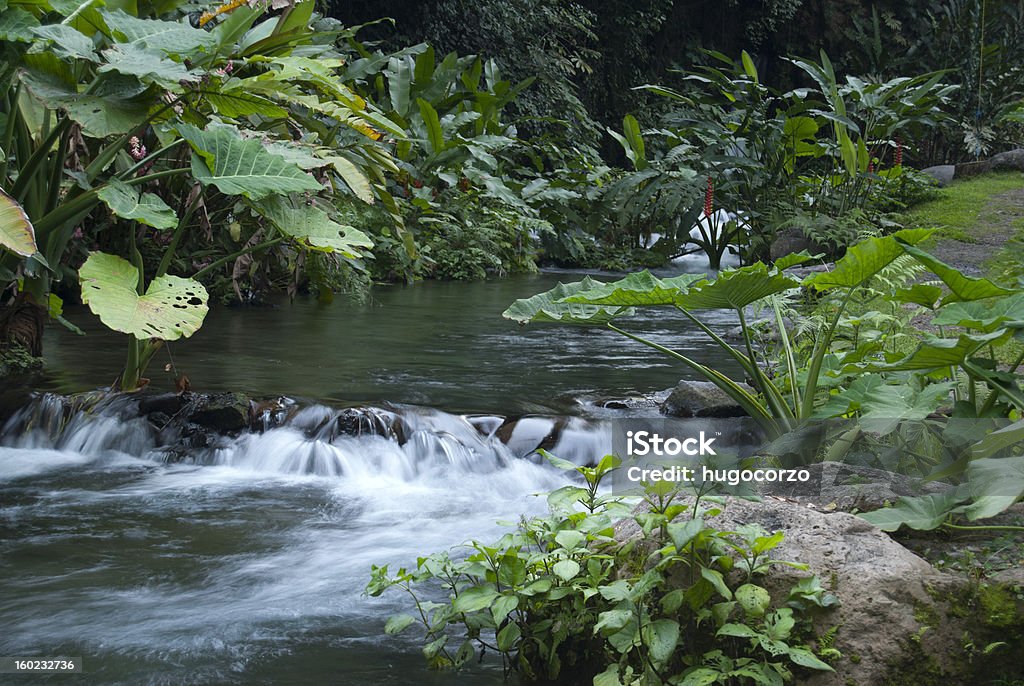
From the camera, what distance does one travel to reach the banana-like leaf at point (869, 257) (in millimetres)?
2771

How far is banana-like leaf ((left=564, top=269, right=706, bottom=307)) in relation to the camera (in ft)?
9.56

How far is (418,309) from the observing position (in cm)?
845

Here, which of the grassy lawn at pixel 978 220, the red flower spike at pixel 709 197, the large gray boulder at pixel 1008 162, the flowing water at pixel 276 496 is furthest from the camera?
the large gray boulder at pixel 1008 162

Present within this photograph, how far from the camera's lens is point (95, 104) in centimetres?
361

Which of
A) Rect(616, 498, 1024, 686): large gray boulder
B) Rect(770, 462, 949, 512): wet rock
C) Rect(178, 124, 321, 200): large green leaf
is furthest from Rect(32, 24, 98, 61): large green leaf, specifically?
Rect(616, 498, 1024, 686): large gray boulder

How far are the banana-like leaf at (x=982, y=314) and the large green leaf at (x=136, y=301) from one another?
242 centimetres

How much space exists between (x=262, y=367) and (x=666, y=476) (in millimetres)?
3940

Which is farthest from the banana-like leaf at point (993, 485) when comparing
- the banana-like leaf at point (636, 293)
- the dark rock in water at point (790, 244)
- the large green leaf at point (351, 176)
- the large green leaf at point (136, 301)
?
the dark rock in water at point (790, 244)

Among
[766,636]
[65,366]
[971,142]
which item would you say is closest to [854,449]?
[766,636]

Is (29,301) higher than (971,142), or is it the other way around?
(971,142)

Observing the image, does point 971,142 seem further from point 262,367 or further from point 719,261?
point 262,367

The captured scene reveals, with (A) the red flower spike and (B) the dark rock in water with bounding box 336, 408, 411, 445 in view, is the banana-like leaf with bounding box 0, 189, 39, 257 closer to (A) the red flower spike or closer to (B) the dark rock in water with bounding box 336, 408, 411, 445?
(B) the dark rock in water with bounding box 336, 408, 411, 445

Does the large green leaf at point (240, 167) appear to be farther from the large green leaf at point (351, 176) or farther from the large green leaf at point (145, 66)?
the large green leaf at point (351, 176)

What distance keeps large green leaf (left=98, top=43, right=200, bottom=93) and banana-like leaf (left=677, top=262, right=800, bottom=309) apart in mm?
2012
